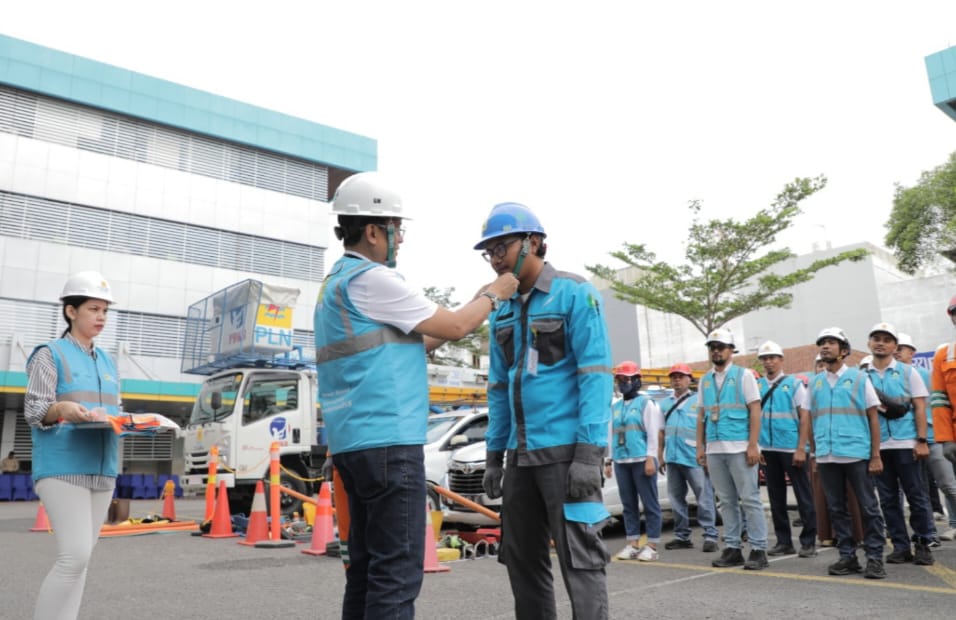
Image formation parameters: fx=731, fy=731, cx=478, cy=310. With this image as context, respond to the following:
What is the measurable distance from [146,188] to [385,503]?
95.8 ft

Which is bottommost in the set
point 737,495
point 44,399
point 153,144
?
point 737,495

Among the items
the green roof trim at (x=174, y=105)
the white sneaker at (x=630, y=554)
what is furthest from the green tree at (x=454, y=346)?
the white sneaker at (x=630, y=554)

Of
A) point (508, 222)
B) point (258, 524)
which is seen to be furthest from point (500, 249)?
point (258, 524)

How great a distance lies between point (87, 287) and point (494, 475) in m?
2.42

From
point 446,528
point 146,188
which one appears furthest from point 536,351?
point 146,188

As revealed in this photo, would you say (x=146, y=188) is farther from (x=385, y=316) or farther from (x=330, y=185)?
(x=385, y=316)

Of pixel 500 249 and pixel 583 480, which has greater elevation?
pixel 500 249

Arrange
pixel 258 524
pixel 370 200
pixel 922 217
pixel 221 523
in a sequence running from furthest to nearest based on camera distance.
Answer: pixel 922 217 < pixel 221 523 < pixel 258 524 < pixel 370 200

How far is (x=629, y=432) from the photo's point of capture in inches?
324

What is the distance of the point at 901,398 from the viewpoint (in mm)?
6926

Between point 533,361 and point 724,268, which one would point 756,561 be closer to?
point 533,361

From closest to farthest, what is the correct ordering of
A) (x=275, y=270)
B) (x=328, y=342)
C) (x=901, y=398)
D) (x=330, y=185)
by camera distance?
(x=328, y=342), (x=901, y=398), (x=275, y=270), (x=330, y=185)

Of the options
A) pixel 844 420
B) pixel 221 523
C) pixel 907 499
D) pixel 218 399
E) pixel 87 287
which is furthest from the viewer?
pixel 218 399

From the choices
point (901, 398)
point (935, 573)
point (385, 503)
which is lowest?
point (935, 573)
